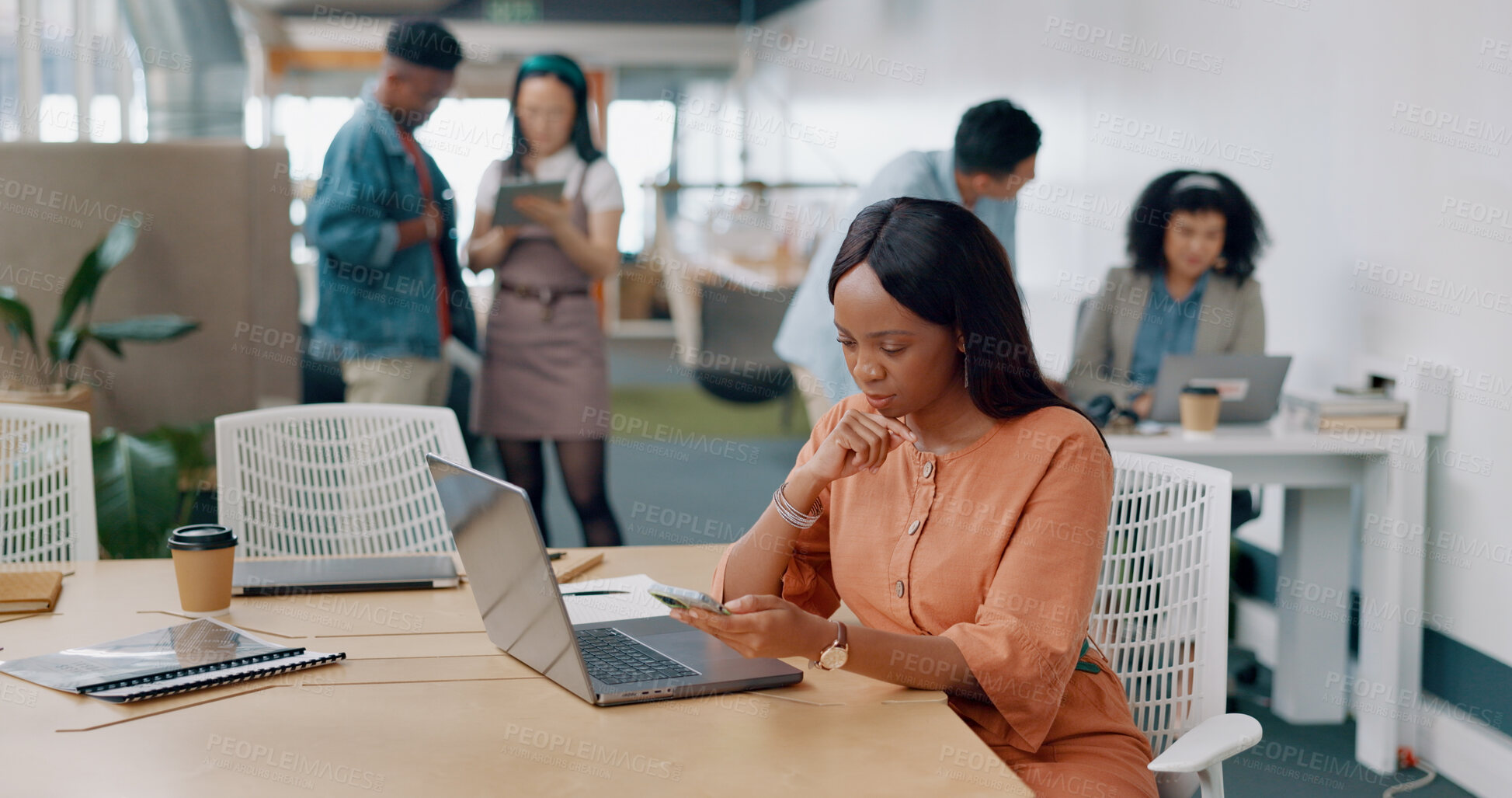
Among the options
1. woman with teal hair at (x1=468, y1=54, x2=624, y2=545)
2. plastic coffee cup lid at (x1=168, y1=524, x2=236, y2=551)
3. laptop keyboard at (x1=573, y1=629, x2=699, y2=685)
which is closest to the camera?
laptop keyboard at (x1=573, y1=629, x2=699, y2=685)

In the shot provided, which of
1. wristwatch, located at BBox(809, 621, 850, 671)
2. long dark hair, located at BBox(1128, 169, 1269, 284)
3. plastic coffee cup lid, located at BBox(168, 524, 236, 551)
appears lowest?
wristwatch, located at BBox(809, 621, 850, 671)

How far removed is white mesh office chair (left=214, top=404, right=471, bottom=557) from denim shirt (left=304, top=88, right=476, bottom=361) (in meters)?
0.83

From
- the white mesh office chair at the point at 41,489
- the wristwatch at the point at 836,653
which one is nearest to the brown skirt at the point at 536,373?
the white mesh office chair at the point at 41,489

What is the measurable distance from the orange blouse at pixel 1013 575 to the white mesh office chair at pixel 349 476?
30.9 inches

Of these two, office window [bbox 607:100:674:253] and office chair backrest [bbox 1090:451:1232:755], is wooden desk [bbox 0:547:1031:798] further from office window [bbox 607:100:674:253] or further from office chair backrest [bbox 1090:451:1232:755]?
office window [bbox 607:100:674:253]

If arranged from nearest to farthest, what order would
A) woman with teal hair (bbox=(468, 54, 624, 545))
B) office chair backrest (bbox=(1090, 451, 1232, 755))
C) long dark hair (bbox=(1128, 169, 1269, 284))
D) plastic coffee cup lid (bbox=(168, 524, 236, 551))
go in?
plastic coffee cup lid (bbox=(168, 524, 236, 551)), office chair backrest (bbox=(1090, 451, 1232, 755)), woman with teal hair (bbox=(468, 54, 624, 545)), long dark hair (bbox=(1128, 169, 1269, 284))

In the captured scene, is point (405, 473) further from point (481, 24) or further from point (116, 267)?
point (481, 24)

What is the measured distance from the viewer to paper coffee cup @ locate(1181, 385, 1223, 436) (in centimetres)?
281

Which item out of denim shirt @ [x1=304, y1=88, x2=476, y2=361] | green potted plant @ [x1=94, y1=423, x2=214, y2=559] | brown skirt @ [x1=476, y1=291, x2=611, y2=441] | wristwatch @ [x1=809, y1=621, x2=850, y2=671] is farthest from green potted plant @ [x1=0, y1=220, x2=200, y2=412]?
wristwatch @ [x1=809, y1=621, x2=850, y2=671]

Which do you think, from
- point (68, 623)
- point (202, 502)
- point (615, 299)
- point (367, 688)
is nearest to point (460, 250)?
point (202, 502)

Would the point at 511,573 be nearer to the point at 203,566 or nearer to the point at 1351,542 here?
the point at 203,566

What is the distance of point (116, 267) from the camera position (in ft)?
12.2

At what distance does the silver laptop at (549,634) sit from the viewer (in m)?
1.21

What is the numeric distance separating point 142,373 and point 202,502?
522 millimetres
